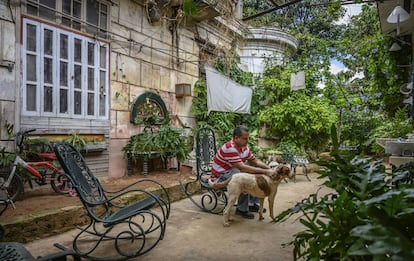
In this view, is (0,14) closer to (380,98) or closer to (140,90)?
(140,90)

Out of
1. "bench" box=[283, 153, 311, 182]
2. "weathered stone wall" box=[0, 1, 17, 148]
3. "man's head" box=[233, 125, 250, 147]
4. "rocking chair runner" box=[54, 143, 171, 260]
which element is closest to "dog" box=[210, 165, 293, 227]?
"man's head" box=[233, 125, 250, 147]

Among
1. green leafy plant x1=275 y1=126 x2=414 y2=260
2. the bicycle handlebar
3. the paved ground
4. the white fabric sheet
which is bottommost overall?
the paved ground

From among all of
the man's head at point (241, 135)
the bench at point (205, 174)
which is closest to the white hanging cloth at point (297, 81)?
the bench at point (205, 174)

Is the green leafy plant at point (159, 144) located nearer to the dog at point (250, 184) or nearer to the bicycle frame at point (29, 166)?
the bicycle frame at point (29, 166)

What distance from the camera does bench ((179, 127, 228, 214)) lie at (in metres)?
4.50

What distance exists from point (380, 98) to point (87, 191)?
6715 mm

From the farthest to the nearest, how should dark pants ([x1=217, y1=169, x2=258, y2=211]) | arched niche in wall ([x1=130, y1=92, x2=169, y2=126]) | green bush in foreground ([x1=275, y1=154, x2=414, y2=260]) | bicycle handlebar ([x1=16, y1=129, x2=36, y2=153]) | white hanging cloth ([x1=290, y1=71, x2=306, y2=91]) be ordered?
white hanging cloth ([x1=290, y1=71, x2=306, y2=91])
arched niche in wall ([x1=130, y1=92, x2=169, y2=126])
dark pants ([x1=217, y1=169, x2=258, y2=211])
bicycle handlebar ([x1=16, y1=129, x2=36, y2=153])
green bush in foreground ([x1=275, y1=154, x2=414, y2=260])

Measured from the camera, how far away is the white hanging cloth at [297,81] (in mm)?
8797

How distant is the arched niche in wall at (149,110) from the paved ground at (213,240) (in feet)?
7.95

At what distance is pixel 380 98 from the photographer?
22.5ft

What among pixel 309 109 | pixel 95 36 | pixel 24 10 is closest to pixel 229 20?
pixel 309 109

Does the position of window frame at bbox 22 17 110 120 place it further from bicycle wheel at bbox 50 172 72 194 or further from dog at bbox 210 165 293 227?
dog at bbox 210 165 293 227

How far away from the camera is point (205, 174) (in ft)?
16.4

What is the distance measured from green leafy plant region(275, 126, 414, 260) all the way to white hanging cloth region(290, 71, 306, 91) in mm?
7394
